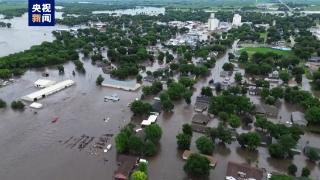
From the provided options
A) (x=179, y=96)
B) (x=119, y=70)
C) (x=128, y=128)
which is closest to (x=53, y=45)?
(x=119, y=70)

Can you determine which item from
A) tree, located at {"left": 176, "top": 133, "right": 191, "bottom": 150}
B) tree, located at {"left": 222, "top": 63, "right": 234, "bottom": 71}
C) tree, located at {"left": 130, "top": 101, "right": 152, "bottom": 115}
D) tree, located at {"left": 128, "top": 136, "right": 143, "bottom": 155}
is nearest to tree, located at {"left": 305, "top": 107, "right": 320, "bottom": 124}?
tree, located at {"left": 176, "top": 133, "right": 191, "bottom": 150}

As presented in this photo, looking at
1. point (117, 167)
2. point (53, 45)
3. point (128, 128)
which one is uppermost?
point (53, 45)

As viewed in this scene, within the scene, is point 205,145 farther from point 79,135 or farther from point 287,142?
point 79,135

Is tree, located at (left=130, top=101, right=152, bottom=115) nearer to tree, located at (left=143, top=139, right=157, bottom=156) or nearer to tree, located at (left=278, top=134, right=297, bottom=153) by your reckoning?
tree, located at (left=143, top=139, right=157, bottom=156)

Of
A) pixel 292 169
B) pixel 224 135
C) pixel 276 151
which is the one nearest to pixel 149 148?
pixel 224 135

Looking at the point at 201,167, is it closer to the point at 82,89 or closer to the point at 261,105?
the point at 261,105

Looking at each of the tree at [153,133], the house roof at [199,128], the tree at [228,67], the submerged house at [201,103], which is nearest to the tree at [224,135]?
the house roof at [199,128]
